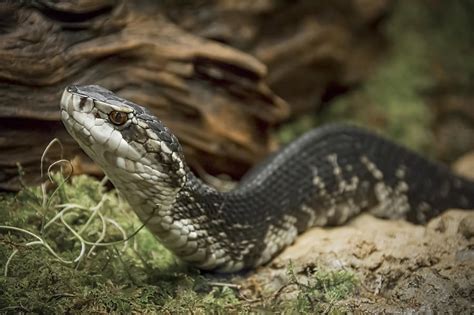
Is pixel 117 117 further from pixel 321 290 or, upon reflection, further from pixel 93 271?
pixel 321 290

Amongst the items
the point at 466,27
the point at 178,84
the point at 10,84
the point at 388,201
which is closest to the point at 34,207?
the point at 10,84

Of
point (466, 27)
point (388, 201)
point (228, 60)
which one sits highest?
point (466, 27)

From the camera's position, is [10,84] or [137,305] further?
[10,84]

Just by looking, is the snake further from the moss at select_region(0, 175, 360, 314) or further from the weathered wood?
the weathered wood

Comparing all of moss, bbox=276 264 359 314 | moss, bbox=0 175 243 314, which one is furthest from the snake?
moss, bbox=276 264 359 314

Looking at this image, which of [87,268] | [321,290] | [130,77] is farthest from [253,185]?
[87,268]

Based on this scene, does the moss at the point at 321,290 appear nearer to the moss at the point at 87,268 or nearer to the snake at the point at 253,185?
the moss at the point at 87,268

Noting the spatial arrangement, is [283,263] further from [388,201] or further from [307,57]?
[307,57]

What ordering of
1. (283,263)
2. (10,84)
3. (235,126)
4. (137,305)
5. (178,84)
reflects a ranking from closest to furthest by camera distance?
(137,305), (10,84), (283,263), (178,84), (235,126)
